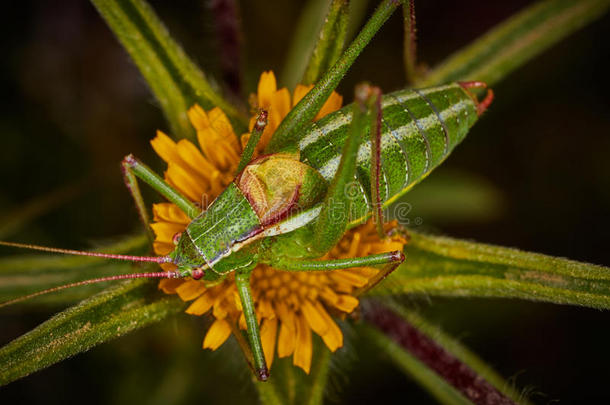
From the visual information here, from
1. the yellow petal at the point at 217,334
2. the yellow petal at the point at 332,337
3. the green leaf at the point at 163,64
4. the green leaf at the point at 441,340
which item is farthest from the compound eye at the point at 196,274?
the green leaf at the point at 441,340

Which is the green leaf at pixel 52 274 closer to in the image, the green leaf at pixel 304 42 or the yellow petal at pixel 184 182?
the yellow petal at pixel 184 182

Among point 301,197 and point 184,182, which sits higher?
point 184,182

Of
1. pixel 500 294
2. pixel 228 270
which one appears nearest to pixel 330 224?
pixel 228 270

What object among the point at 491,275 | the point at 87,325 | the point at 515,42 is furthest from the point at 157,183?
the point at 515,42

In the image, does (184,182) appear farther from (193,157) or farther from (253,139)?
(253,139)

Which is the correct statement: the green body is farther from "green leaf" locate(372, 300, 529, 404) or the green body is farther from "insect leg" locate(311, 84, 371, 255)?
"green leaf" locate(372, 300, 529, 404)
